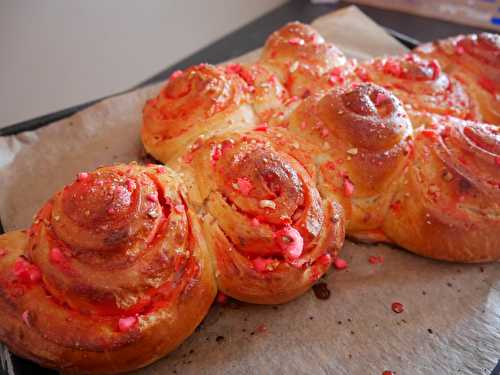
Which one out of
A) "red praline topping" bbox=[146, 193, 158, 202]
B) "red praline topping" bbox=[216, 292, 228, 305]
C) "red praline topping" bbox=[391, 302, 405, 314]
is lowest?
"red praline topping" bbox=[391, 302, 405, 314]

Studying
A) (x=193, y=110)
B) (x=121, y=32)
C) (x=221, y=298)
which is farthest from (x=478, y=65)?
(x=121, y=32)

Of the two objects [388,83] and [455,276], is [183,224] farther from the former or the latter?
[388,83]

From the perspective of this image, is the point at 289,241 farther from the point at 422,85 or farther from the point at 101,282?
the point at 422,85

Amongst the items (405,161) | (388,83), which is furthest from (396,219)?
(388,83)

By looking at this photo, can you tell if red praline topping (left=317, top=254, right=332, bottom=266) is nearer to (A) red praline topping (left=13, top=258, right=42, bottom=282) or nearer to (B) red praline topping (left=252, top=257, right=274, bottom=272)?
(B) red praline topping (left=252, top=257, right=274, bottom=272)

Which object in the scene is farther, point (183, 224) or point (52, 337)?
point (183, 224)

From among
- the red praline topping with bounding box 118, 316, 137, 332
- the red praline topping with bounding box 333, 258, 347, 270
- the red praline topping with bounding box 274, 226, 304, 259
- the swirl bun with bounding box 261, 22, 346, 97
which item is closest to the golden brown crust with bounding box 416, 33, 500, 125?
the swirl bun with bounding box 261, 22, 346, 97
